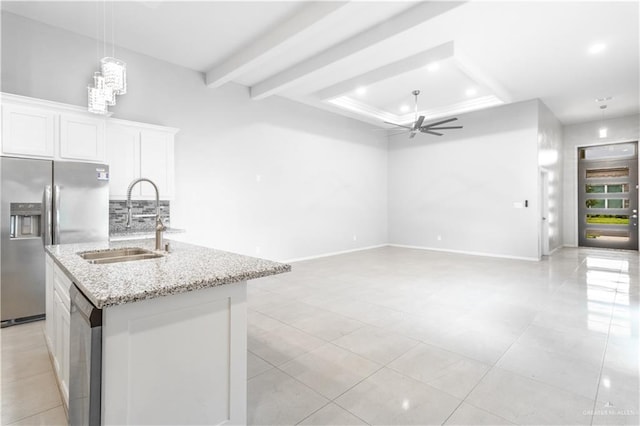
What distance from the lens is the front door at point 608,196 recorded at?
8102 mm

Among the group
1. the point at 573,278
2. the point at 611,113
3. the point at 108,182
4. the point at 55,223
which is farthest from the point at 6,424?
the point at 611,113

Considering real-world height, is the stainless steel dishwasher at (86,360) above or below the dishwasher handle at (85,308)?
below

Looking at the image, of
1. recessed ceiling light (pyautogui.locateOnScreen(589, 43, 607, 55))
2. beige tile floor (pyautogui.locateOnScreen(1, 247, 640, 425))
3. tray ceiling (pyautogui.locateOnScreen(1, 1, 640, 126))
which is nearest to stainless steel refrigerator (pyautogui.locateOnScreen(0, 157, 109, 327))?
beige tile floor (pyautogui.locateOnScreen(1, 247, 640, 425))

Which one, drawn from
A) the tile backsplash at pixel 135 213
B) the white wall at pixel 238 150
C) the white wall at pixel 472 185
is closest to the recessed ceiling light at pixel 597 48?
the white wall at pixel 472 185

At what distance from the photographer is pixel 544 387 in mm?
2119

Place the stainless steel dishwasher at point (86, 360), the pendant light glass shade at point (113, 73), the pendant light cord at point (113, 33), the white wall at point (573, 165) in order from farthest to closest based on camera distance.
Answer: the white wall at point (573, 165) < the pendant light cord at point (113, 33) < the pendant light glass shade at point (113, 73) < the stainless steel dishwasher at point (86, 360)

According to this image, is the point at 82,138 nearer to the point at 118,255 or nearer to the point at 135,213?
the point at 135,213

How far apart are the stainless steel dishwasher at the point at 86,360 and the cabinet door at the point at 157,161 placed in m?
3.26

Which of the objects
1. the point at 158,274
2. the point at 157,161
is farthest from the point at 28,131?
the point at 158,274

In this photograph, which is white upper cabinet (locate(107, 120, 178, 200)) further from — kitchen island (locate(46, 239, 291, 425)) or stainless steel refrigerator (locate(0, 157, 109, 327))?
kitchen island (locate(46, 239, 291, 425))

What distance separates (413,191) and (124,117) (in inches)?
266

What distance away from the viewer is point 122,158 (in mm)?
4215

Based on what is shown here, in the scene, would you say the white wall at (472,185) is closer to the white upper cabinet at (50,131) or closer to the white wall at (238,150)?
the white wall at (238,150)

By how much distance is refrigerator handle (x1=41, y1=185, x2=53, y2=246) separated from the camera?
135 inches
